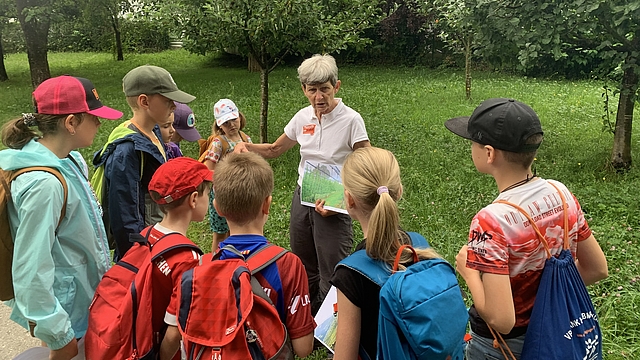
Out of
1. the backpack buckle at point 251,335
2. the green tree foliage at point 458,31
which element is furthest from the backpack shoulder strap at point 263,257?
the green tree foliage at point 458,31

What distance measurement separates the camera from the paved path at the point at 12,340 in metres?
3.59

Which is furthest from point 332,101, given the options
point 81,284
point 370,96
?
point 370,96

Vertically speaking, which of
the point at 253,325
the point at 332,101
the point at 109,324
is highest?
the point at 332,101

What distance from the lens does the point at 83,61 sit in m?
24.5

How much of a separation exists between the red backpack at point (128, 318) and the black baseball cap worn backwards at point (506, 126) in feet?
4.47

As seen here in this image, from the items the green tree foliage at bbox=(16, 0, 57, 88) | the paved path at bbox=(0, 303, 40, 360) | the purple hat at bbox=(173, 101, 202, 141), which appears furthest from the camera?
the green tree foliage at bbox=(16, 0, 57, 88)

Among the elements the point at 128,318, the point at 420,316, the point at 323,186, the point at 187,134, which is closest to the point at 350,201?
the point at 420,316

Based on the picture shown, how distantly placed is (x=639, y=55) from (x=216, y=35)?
17.3ft

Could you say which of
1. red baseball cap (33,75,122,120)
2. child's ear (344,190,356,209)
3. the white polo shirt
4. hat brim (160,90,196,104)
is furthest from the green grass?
red baseball cap (33,75,122,120)

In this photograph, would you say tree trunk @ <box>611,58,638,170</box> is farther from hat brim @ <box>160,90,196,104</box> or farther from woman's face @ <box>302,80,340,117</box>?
hat brim @ <box>160,90,196,104</box>

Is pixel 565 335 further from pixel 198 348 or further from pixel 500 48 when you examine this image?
pixel 500 48

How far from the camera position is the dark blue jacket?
2.75m

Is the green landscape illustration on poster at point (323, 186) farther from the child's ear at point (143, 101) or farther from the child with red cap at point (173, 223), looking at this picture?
the child's ear at point (143, 101)

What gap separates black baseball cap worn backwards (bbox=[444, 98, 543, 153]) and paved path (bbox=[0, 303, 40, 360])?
351 cm
